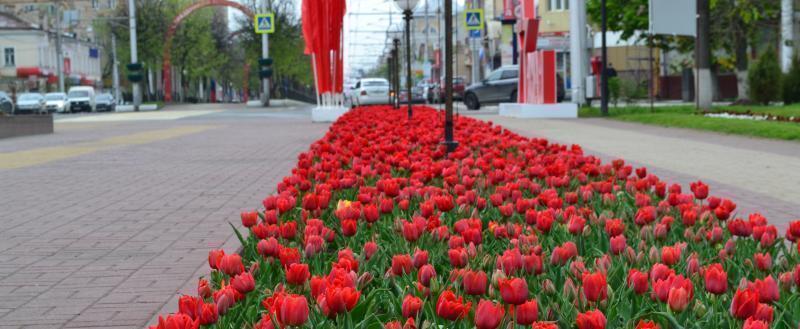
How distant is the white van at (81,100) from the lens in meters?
66.8

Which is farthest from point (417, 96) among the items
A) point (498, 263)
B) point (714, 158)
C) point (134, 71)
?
point (498, 263)

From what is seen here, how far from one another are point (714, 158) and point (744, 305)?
11800 mm

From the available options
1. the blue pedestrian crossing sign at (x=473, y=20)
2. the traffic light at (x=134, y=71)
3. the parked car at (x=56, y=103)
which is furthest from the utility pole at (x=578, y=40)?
the parked car at (x=56, y=103)

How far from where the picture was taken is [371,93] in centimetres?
5225

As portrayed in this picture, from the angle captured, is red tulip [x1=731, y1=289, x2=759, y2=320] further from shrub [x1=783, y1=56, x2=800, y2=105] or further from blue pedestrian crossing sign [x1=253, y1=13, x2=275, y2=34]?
blue pedestrian crossing sign [x1=253, y1=13, x2=275, y2=34]

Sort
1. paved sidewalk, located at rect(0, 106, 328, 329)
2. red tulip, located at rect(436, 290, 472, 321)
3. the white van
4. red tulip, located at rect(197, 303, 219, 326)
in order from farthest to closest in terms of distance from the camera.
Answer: the white van < paved sidewalk, located at rect(0, 106, 328, 329) < red tulip, located at rect(197, 303, 219, 326) < red tulip, located at rect(436, 290, 472, 321)

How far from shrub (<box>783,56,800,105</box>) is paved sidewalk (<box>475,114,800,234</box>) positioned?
32.0 feet

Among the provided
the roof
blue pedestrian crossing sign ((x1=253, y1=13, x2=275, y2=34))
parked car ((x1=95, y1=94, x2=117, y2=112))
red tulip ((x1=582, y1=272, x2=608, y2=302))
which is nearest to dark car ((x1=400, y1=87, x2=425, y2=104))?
blue pedestrian crossing sign ((x1=253, y1=13, x2=275, y2=34))

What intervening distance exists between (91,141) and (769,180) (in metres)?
14.9

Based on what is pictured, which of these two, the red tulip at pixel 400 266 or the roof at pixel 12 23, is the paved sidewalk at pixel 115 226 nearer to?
the red tulip at pixel 400 266

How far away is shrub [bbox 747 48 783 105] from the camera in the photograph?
3036cm

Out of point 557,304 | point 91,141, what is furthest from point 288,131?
point 557,304

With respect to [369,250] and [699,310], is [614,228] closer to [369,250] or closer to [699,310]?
[369,250]

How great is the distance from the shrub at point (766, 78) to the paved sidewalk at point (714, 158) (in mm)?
7852
